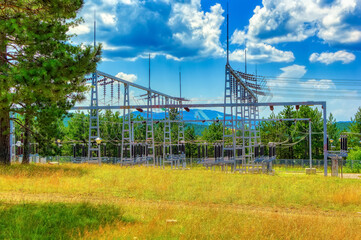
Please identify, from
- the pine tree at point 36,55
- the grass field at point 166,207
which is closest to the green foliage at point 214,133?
the grass field at point 166,207

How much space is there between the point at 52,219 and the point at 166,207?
3.80 metres

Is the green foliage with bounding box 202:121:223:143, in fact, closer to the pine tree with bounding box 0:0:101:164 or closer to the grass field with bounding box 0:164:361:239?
the grass field with bounding box 0:164:361:239

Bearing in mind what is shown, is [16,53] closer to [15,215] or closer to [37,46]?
[37,46]

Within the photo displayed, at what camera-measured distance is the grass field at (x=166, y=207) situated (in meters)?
9.31

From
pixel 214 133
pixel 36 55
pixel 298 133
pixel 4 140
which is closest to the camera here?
pixel 36 55

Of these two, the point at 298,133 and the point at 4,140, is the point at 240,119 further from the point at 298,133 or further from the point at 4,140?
the point at 298,133

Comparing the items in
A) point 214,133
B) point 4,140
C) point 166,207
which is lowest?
point 166,207

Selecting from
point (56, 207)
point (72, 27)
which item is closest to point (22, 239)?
point (56, 207)

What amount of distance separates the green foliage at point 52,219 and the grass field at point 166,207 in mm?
24

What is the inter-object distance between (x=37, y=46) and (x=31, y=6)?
5.53ft

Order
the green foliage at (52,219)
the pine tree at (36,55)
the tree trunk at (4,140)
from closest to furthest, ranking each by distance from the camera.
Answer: the green foliage at (52,219), the pine tree at (36,55), the tree trunk at (4,140)

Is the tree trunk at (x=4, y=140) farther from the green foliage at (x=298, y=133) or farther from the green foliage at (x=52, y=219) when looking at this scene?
the green foliage at (x=298, y=133)

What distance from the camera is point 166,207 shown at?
41.3ft

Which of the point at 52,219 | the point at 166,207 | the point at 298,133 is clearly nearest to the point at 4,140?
the point at 166,207
